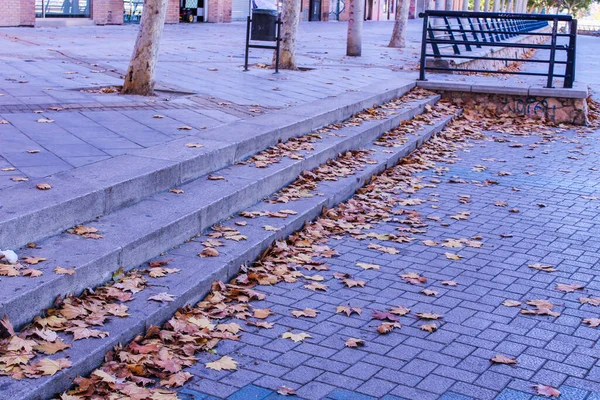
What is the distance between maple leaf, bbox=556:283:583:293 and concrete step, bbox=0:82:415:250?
9.29 ft

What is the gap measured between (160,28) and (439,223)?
4526 mm

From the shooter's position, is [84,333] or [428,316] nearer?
[84,333]

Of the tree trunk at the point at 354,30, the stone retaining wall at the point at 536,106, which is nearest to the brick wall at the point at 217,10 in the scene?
the tree trunk at the point at 354,30

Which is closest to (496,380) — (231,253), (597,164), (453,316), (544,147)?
(453,316)

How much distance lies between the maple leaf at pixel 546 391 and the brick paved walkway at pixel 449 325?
0.15 feet

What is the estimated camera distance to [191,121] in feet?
27.0

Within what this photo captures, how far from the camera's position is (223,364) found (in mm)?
4070

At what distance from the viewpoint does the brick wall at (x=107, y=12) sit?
2614 cm

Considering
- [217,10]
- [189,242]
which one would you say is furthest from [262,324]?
[217,10]

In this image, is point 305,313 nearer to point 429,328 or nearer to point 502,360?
point 429,328

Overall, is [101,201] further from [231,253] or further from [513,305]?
[513,305]

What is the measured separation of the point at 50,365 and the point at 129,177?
220 centimetres

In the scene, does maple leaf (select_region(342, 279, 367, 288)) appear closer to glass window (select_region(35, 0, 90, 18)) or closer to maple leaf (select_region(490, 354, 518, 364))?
maple leaf (select_region(490, 354, 518, 364))

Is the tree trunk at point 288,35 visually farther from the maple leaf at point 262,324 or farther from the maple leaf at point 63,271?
the maple leaf at point 63,271
